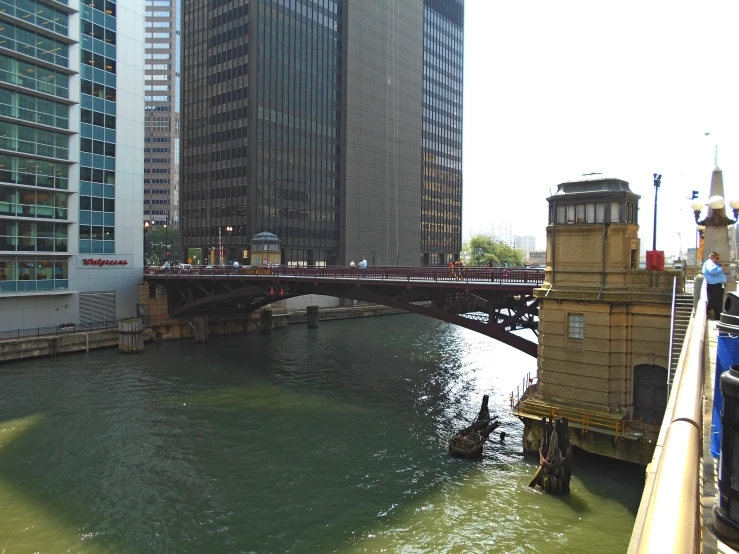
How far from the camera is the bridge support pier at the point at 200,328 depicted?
58469 mm

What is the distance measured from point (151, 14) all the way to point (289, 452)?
181 metres

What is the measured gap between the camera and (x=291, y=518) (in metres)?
19.3

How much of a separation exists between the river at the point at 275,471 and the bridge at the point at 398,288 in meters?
5.37

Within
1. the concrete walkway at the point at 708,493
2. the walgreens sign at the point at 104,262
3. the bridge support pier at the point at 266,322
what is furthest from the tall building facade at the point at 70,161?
the concrete walkway at the point at 708,493

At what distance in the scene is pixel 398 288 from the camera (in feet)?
139

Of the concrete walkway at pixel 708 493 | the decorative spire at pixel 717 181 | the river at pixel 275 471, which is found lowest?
the river at pixel 275 471

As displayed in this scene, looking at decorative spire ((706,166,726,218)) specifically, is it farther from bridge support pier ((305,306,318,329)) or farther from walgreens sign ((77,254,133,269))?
bridge support pier ((305,306,318,329))

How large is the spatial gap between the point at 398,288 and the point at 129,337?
1004 inches

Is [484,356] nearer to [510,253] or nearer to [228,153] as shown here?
[228,153]

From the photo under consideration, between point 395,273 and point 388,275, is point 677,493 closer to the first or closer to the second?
point 395,273

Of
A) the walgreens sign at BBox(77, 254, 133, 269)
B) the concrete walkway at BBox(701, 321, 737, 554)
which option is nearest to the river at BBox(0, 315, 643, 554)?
the concrete walkway at BBox(701, 321, 737, 554)

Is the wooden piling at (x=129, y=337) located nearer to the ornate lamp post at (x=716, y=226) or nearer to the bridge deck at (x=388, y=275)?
the bridge deck at (x=388, y=275)

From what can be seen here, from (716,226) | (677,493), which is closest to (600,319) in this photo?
(716,226)

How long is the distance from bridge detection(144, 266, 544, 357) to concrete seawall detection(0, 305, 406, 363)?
1461 mm
